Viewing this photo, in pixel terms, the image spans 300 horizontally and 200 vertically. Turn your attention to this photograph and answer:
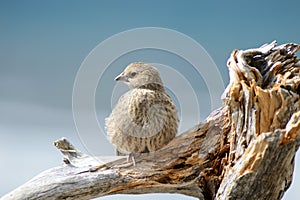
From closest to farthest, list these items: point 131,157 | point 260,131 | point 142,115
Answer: point 260,131 → point 142,115 → point 131,157

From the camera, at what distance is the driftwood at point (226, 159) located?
10.4 ft

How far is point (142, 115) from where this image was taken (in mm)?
3521

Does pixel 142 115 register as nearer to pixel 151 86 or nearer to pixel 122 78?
pixel 151 86

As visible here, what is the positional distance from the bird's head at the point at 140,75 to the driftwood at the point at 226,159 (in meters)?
0.48

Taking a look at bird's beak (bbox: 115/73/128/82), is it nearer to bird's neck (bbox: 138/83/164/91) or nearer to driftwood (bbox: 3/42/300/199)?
bird's neck (bbox: 138/83/164/91)

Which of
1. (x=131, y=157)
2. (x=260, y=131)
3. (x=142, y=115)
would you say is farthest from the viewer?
(x=131, y=157)

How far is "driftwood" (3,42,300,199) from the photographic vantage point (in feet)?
10.4

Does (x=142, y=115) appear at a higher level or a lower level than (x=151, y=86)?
lower

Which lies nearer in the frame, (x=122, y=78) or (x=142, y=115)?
(x=142, y=115)

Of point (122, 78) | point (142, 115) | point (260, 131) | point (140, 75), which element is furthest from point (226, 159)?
point (122, 78)

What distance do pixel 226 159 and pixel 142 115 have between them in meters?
0.68

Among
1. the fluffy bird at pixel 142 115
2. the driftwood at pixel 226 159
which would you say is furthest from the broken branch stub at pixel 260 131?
the fluffy bird at pixel 142 115

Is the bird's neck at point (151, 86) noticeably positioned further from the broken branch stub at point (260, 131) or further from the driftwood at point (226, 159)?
the broken branch stub at point (260, 131)

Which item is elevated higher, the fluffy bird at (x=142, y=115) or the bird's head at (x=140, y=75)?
the bird's head at (x=140, y=75)
